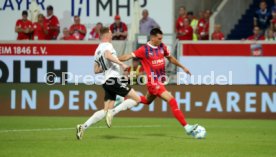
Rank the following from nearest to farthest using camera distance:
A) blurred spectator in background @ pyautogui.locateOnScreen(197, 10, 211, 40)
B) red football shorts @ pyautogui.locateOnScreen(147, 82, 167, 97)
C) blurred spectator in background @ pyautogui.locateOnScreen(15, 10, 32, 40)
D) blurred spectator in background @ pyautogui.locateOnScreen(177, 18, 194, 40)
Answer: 1. red football shorts @ pyautogui.locateOnScreen(147, 82, 167, 97)
2. blurred spectator in background @ pyautogui.locateOnScreen(15, 10, 32, 40)
3. blurred spectator in background @ pyautogui.locateOnScreen(177, 18, 194, 40)
4. blurred spectator in background @ pyautogui.locateOnScreen(197, 10, 211, 40)

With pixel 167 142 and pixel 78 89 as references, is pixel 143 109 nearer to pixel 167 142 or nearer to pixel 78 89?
pixel 78 89

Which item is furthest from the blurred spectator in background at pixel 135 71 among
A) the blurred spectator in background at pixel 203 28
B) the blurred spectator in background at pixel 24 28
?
the blurred spectator in background at pixel 203 28

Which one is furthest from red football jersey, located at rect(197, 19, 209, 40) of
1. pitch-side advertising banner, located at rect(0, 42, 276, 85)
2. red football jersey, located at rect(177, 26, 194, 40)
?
pitch-side advertising banner, located at rect(0, 42, 276, 85)

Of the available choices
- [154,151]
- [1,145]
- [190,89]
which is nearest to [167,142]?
[154,151]

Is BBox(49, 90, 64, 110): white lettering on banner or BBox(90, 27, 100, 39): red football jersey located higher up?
BBox(90, 27, 100, 39): red football jersey

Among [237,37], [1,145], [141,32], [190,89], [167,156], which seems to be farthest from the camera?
[237,37]

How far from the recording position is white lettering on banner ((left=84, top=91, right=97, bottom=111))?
22.0m

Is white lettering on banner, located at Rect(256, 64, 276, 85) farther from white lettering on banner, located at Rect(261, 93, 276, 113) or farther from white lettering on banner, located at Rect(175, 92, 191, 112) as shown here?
white lettering on banner, located at Rect(175, 92, 191, 112)

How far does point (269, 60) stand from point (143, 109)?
3.74 meters

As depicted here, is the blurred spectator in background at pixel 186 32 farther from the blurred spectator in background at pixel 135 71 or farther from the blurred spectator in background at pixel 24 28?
the blurred spectator in background at pixel 24 28

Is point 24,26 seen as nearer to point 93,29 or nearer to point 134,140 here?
point 93,29

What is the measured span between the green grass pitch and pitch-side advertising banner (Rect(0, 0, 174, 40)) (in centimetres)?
559

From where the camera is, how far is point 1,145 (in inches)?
540

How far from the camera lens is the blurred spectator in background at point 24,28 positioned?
24188 millimetres
